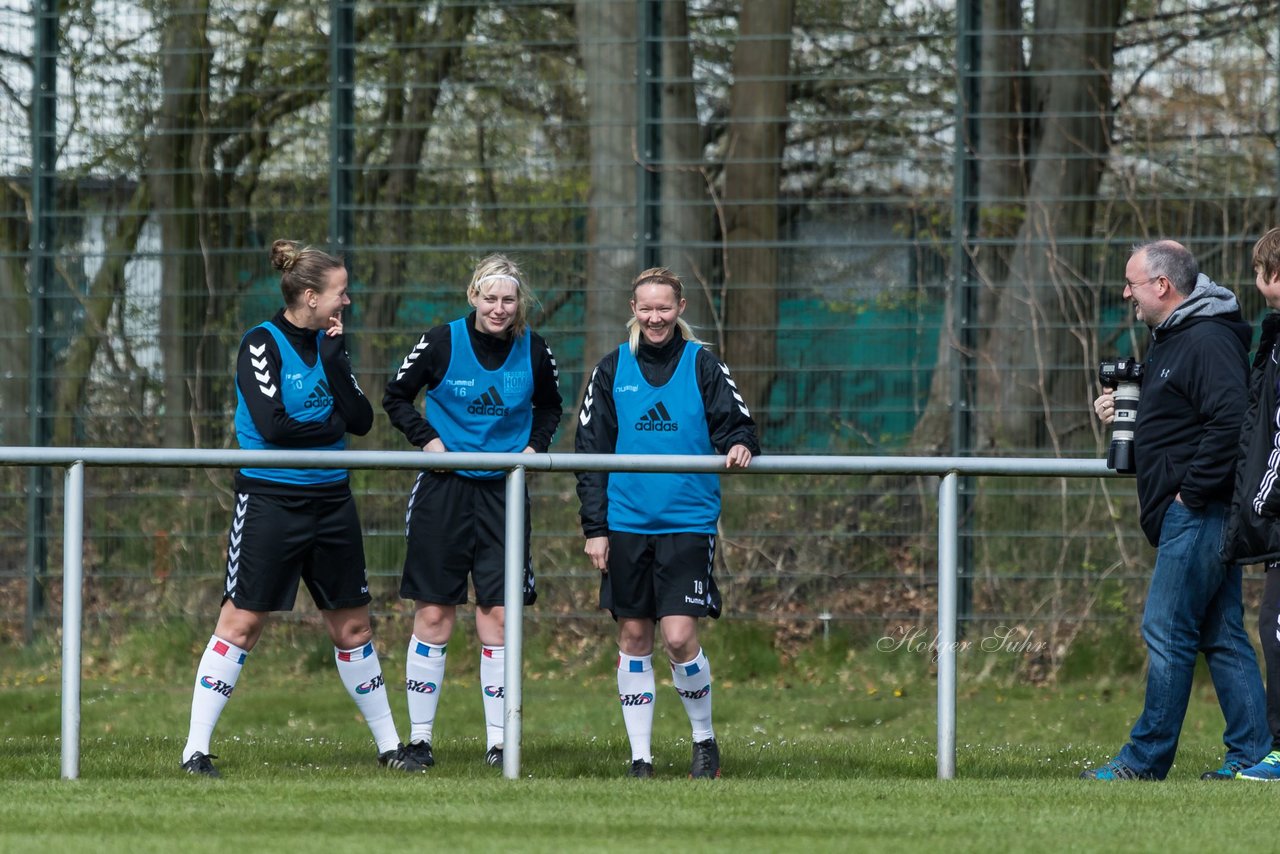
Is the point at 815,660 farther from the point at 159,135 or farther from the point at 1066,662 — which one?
the point at 159,135

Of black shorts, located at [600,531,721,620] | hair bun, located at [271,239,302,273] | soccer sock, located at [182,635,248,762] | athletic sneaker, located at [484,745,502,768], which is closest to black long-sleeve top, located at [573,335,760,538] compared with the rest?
black shorts, located at [600,531,721,620]

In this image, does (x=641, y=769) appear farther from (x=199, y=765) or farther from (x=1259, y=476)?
(x=1259, y=476)

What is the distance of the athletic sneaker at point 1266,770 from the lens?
5.81 m

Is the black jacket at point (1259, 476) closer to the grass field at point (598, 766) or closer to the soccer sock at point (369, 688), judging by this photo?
the grass field at point (598, 766)

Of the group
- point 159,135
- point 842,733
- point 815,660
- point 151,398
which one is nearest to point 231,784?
point 842,733

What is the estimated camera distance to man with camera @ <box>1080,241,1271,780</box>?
5891mm

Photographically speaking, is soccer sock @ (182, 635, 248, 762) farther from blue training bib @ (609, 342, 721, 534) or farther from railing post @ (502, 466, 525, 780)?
blue training bib @ (609, 342, 721, 534)

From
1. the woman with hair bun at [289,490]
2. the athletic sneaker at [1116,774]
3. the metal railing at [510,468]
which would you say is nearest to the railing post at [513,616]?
the metal railing at [510,468]

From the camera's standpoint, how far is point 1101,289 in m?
10.1

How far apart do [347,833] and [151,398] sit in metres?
6.71

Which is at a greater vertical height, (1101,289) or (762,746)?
(1101,289)

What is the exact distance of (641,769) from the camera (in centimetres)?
641

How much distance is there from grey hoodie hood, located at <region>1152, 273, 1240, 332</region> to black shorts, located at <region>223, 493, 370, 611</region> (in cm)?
285

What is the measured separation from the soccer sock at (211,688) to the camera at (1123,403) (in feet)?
9.94
